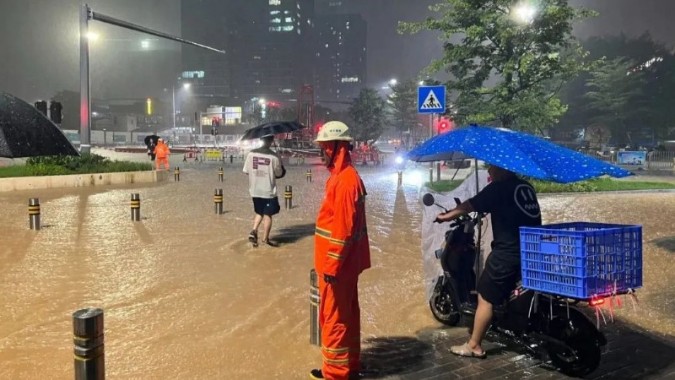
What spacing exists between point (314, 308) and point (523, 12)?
15899 mm

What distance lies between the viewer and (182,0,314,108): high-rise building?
13900cm

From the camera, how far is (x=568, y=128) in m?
A: 61.4

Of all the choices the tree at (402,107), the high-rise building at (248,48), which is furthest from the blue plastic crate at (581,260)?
the high-rise building at (248,48)

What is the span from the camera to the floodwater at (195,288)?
15.6 feet

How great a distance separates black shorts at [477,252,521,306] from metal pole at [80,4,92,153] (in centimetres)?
2062

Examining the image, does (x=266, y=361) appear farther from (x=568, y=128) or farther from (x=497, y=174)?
(x=568, y=128)

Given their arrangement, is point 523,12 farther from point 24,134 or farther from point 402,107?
point 402,107

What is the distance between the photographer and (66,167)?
20297 mm

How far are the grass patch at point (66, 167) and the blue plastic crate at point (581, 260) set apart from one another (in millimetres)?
19035

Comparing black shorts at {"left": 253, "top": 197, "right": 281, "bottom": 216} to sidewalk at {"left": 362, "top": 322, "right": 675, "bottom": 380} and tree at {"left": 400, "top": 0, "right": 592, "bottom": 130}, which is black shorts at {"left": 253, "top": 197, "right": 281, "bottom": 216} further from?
tree at {"left": 400, "top": 0, "right": 592, "bottom": 130}

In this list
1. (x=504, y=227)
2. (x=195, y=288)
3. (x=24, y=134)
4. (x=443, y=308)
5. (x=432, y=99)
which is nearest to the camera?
(x=504, y=227)

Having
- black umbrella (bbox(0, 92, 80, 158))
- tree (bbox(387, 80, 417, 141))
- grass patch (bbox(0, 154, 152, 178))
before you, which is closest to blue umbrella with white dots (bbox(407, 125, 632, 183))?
black umbrella (bbox(0, 92, 80, 158))

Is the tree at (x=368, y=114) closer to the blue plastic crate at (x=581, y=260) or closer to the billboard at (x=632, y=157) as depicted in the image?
the billboard at (x=632, y=157)

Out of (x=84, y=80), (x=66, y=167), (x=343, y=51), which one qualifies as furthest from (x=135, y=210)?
(x=343, y=51)
